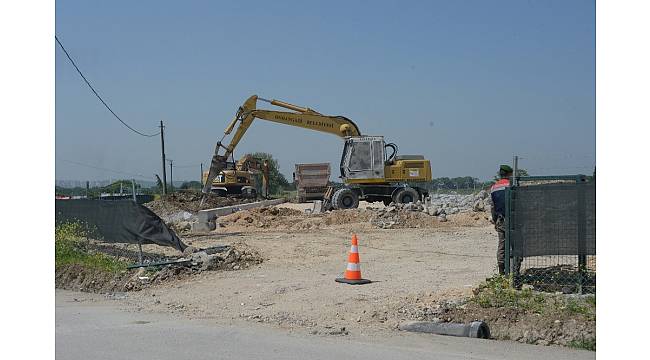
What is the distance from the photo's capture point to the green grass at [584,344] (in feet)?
24.9

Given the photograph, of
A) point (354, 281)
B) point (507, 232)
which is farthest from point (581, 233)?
point (354, 281)

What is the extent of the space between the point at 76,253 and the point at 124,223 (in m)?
1.67

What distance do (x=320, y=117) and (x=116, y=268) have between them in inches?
736

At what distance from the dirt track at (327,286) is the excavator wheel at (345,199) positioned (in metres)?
10.7

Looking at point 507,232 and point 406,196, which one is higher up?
point 406,196

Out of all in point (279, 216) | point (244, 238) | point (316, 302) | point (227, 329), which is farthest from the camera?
point (279, 216)

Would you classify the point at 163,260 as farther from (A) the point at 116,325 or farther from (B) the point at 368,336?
(B) the point at 368,336

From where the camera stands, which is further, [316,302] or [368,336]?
[316,302]

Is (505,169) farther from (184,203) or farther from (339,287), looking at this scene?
(184,203)

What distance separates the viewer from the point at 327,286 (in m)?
11.1

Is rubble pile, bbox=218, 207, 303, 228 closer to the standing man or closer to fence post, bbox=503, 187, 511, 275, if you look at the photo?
the standing man

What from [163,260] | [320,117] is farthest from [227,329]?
[320,117]

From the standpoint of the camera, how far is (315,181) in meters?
39.8

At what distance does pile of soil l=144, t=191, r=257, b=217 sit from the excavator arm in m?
4.11
